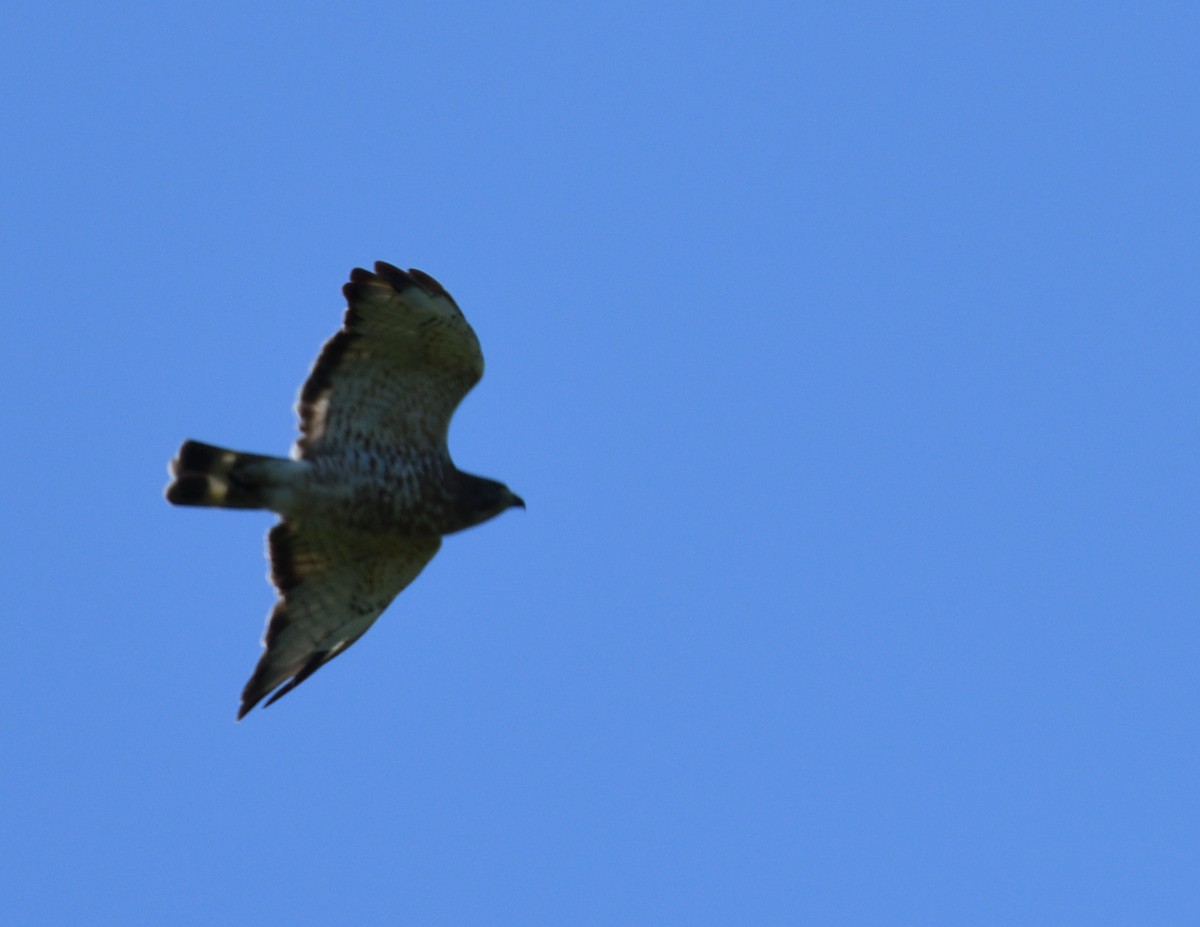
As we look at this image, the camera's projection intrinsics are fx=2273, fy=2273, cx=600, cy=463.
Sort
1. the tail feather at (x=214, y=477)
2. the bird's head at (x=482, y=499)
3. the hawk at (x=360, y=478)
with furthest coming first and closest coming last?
the bird's head at (x=482, y=499) < the hawk at (x=360, y=478) < the tail feather at (x=214, y=477)

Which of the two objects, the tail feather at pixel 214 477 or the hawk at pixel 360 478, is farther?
the hawk at pixel 360 478

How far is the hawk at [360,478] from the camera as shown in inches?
512

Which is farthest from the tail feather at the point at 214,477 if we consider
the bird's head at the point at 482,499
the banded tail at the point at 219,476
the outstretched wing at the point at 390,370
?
the bird's head at the point at 482,499

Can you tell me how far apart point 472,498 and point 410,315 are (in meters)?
1.20

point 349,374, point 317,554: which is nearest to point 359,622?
point 317,554

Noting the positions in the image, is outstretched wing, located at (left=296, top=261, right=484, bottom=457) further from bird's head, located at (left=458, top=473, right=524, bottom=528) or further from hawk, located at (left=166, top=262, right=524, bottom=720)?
bird's head, located at (left=458, top=473, right=524, bottom=528)

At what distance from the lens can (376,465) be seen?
525 inches

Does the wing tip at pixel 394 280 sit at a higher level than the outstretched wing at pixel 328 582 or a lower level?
higher

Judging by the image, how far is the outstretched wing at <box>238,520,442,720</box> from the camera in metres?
13.5

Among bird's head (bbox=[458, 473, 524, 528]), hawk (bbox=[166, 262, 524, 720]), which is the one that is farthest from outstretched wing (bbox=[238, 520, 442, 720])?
bird's head (bbox=[458, 473, 524, 528])

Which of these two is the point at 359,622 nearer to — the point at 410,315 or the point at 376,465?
the point at 376,465

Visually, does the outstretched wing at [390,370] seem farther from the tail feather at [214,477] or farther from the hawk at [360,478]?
the tail feather at [214,477]

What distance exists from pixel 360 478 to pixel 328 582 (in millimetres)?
767

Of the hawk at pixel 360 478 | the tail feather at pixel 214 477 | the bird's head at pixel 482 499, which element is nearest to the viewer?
the tail feather at pixel 214 477
